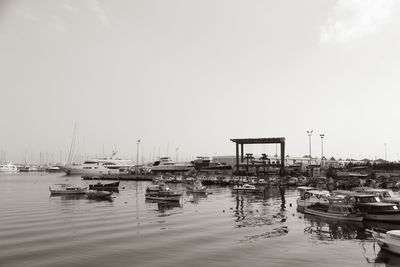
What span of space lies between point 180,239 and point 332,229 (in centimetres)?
1669

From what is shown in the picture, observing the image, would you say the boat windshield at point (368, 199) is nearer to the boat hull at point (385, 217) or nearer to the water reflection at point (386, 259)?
the boat hull at point (385, 217)

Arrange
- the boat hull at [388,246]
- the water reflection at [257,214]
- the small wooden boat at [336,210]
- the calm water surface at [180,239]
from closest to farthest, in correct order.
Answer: the calm water surface at [180,239]
the boat hull at [388,246]
the water reflection at [257,214]
the small wooden boat at [336,210]

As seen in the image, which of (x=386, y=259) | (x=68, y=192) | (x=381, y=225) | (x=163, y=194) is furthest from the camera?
(x=68, y=192)

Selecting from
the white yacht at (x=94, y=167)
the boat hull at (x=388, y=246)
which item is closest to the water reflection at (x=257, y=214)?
the boat hull at (x=388, y=246)

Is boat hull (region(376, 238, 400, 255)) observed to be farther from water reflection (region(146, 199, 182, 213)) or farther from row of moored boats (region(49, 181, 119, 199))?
row of moored boats (region(49, 181, 119, 199))

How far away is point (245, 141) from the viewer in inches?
4823

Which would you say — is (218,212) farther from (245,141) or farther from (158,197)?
(245,141)

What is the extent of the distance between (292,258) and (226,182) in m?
85.8

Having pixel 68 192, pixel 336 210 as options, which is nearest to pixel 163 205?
pixel 336 210

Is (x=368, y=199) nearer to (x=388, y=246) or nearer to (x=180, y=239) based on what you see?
(x=388, y=246)

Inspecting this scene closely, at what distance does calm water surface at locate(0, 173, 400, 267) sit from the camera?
25766 mm

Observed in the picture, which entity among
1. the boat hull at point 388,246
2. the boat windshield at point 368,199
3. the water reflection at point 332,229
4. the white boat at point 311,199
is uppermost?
the boat windshield at point 368,199

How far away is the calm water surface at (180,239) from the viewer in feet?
84.5

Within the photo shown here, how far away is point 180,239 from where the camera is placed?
32.2 metres
